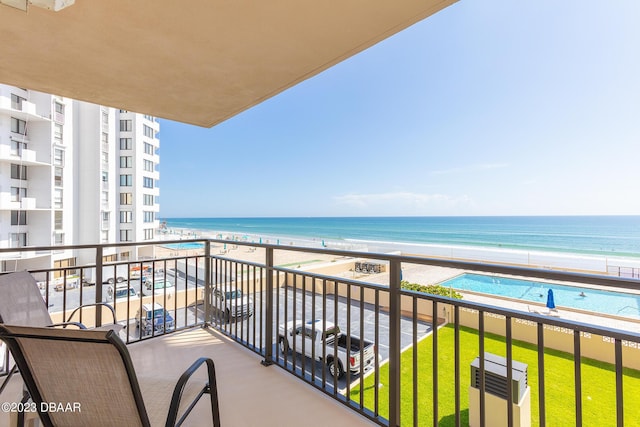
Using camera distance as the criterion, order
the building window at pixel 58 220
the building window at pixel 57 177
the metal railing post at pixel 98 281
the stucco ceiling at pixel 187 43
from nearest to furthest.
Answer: the stucco ceiling at pixel 187 43, the metal railing post at pixel 98 281, the building window at pixel 57 177, the building window at pixel 58 220

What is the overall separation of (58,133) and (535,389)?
23.2 metres

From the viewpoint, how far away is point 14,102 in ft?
45.4

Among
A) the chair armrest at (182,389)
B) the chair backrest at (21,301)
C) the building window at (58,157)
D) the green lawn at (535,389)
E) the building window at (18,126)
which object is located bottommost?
the green lawn at (535,389)

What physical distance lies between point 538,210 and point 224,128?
34209 mm

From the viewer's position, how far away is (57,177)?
16609mm

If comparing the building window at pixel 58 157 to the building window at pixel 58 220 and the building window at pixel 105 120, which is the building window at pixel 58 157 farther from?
the building window at pixel 105 120

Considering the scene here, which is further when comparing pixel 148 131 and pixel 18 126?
pixel 148 131

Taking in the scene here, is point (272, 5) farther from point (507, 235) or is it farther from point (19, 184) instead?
point (507, 235)

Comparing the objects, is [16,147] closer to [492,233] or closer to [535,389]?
[535,389]

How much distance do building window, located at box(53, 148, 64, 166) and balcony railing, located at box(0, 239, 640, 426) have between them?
40.2 feet

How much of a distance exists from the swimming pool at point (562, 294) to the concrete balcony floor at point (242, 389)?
1006cm

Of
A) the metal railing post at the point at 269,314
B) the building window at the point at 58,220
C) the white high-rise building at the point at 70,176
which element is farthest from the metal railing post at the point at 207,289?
the building window at the point at 58,220

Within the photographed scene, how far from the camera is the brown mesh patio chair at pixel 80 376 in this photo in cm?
94

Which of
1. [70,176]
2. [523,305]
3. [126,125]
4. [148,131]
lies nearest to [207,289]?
[523,305]
